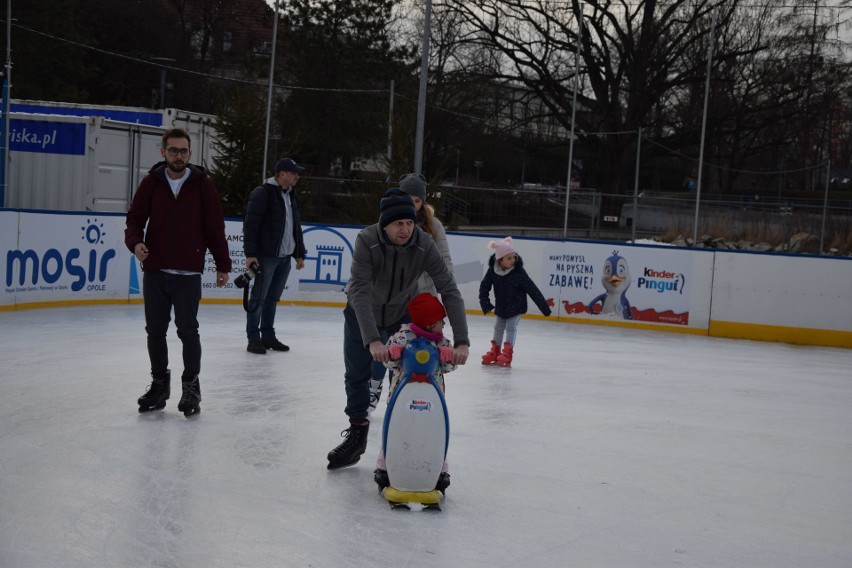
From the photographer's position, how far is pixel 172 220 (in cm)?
602

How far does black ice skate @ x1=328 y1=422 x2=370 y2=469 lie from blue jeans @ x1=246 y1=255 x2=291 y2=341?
3.97 m

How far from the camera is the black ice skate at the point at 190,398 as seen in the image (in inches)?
250

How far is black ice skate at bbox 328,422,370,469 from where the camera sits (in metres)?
5.21

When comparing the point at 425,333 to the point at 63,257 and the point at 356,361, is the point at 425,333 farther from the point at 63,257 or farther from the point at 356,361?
the point at 63,257

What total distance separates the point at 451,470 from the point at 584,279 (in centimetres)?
915

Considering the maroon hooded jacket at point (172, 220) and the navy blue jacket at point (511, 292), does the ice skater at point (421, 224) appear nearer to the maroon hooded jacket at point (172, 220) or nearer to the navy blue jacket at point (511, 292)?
the maroon hooded jacket at point (172, 220)

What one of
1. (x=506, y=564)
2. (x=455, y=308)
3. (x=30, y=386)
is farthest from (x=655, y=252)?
(x=506, y=564)

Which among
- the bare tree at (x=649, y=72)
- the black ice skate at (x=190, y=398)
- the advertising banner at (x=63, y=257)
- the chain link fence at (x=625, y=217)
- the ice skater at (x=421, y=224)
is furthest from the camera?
the bare tree at (x=649, y=72)

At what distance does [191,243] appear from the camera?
6.05 metres

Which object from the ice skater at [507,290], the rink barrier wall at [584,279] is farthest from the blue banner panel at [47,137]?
the ice skater at [507,290]

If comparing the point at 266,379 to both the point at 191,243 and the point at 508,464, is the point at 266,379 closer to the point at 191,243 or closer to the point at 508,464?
the point at 191,243

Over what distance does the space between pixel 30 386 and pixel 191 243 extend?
206cm

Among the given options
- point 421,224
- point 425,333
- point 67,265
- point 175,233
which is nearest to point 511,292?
point 421,224

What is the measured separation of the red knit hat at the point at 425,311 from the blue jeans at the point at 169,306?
6.48 ft
